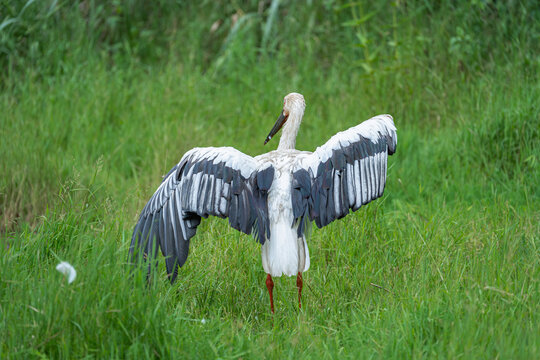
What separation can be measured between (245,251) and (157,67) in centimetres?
413

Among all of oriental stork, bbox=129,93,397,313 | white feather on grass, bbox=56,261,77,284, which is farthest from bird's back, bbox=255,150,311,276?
white feather on grass, bbox=56,261,77,284

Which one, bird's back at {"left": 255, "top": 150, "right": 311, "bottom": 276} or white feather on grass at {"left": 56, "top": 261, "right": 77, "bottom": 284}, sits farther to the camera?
bird's back at {"left": 255, "top": 150, "right": 311, "bottom": 276}

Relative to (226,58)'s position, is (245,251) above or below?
below

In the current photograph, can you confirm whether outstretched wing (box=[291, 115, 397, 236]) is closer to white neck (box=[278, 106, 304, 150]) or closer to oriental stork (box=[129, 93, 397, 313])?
oriental stork (box=[129, 93, 397, 313])

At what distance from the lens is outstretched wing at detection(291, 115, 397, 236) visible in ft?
12.1

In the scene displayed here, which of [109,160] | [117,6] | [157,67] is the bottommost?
[109,160]

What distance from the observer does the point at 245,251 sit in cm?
440

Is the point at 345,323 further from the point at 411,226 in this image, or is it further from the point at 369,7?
the point at 369,7

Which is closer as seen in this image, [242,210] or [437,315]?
[437,315]

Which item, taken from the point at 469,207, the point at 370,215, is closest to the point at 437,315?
the point at 370,215

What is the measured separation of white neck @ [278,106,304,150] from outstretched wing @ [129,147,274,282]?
71 centimetres

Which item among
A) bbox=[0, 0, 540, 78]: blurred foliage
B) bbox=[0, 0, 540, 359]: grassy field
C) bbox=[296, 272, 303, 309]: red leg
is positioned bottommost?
bbox=[296, 272, 303, 309]: red leg

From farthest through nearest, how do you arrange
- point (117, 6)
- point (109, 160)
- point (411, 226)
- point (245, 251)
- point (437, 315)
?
point (117, 6) < point (109, 160) < point (411, 226) < point (245, 251) < point (437, 315)

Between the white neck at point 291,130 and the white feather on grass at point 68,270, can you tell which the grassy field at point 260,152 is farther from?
the white neck at point 291,130
